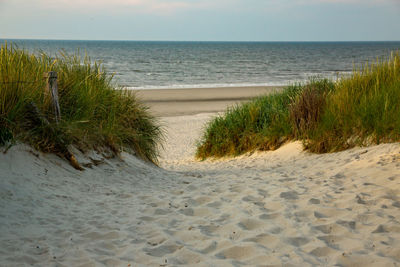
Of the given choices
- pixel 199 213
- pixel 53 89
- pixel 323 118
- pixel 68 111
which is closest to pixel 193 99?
pixel 323 118

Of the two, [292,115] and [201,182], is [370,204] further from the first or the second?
[292,115]

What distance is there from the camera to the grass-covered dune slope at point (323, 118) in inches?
256

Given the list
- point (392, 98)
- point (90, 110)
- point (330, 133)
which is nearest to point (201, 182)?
point (90, 110)

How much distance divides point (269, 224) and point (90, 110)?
151 inches

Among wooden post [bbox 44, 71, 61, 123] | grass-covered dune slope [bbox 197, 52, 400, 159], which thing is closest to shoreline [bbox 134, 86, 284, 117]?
grass-covered dune slope [bbox 197, 52, 400, 159]

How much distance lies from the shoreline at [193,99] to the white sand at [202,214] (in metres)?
11.0

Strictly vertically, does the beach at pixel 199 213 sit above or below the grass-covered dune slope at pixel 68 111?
below

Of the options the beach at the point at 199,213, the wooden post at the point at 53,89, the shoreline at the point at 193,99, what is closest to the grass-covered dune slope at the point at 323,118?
the beach at the point at 199,213

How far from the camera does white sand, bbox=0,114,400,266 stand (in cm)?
303

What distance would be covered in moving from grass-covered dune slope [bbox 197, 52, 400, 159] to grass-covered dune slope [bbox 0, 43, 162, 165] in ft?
6.96

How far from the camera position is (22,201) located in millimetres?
4137

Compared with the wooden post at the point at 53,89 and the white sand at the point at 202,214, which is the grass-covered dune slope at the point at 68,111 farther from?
the white sand at the point at 202,214

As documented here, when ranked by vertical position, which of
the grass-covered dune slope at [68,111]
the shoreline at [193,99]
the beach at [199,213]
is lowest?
the shoreline at [193,99]

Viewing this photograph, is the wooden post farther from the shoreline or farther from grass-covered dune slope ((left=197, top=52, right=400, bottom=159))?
the shoreline
